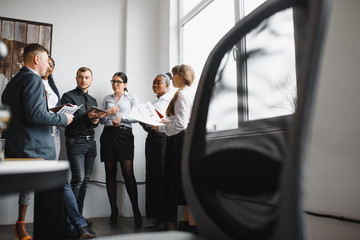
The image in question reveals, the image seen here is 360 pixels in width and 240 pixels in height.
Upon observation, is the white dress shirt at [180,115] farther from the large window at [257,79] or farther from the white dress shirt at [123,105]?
the large window at [257,79]

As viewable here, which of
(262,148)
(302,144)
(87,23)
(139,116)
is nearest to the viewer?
(302,144)

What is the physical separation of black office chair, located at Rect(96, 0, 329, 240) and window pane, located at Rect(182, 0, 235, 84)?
2.16 m

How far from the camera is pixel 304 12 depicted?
0.47 meters

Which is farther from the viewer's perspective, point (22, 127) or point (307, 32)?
point (22, 127)

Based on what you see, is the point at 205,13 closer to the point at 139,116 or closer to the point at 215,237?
the point at 139,116

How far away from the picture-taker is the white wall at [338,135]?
1379 millimetres

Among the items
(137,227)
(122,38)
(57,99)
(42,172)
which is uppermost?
(122,38)

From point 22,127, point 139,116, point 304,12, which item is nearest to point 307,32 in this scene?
point 304,12

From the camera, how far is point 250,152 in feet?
1.97

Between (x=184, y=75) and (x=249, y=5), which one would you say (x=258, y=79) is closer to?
(x=184, y=75)

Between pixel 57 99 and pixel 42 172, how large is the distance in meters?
2.54

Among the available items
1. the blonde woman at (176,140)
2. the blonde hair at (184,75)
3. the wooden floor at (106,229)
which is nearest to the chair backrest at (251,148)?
the blonde woman at (176,140)

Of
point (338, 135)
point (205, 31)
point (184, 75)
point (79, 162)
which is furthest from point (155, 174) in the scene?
point (338, 135)

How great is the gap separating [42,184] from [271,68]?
0.51 metres
